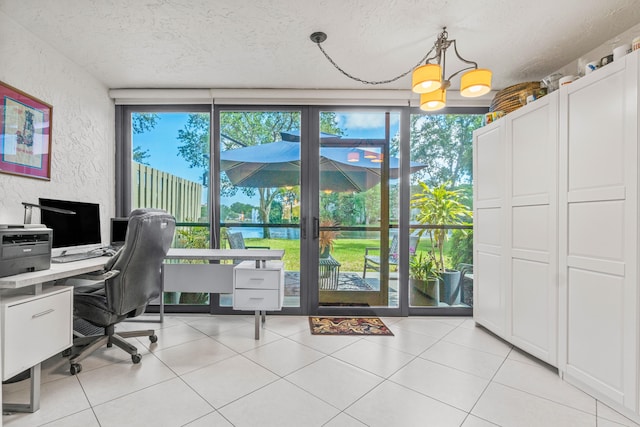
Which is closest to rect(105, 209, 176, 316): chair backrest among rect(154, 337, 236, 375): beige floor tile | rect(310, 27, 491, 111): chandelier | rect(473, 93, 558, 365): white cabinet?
rect(154, 337, 236, 375): beige floor tile

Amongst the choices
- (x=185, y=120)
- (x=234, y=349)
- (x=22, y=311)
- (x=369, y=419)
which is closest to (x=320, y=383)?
(x=369, y=419)

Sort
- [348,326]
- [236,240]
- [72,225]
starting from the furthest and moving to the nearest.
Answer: [236,240], [348,326], [72,225]

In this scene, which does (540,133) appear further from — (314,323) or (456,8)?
(314,323)

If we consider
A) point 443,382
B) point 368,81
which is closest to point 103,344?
point 443,382

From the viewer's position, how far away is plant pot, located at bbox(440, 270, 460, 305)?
10.6 ft

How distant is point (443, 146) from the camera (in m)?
3.25

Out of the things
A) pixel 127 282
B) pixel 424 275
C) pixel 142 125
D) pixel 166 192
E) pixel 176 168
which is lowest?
pixel 424 275

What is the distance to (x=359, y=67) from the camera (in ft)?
8.49

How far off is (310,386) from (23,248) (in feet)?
6.02

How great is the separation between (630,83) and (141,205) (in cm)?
416

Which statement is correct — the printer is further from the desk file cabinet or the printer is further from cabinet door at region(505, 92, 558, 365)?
cabinet door at region(505, 92, 558, 365)

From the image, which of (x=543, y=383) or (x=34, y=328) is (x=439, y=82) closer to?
(x=543, y=383)

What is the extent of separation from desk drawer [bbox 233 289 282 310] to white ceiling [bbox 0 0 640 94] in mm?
2092

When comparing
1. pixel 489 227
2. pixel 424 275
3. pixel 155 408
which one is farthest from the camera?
pixel 424 275
